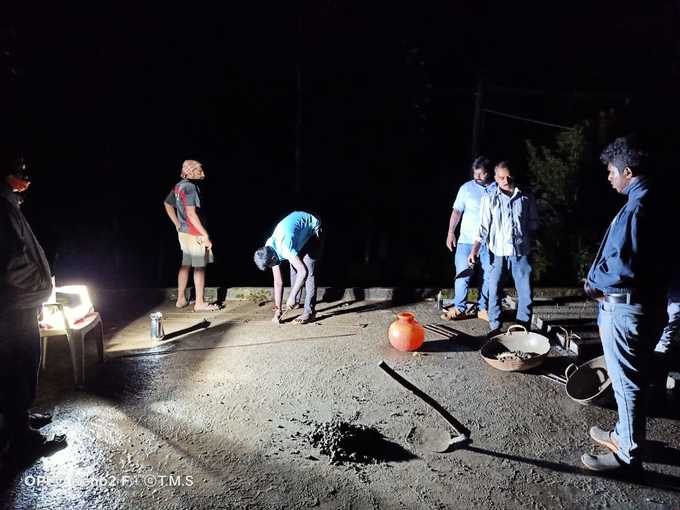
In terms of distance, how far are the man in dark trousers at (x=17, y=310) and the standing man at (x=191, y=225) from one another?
11.8 feet

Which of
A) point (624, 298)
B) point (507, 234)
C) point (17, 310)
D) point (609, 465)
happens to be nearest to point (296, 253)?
point (507, 234)

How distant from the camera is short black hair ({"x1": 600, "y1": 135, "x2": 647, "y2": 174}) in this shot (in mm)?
3865

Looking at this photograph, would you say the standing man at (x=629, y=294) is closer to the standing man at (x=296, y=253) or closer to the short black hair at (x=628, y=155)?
the short black hair at (x=628, y=155)

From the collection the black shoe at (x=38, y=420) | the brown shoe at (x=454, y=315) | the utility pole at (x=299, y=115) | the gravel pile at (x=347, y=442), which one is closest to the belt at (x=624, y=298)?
the gravel pile at (x=347, y=442)

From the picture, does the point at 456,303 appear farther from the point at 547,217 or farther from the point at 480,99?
the point at 480,99

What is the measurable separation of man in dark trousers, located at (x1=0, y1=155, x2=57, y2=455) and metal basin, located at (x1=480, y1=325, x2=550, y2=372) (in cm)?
460

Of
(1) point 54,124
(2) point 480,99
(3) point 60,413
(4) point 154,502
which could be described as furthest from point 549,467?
(1) point 54,124

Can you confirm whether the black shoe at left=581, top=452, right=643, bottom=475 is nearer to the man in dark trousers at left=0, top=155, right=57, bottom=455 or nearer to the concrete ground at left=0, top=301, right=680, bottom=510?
the concrete ground at left=0, top=301, right=680, bottom=510

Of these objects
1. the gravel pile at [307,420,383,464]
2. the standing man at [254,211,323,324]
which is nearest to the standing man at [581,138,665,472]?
the gravel pile at [307,420,383,464]

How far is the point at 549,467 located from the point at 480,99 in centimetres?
894

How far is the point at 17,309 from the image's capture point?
409cm

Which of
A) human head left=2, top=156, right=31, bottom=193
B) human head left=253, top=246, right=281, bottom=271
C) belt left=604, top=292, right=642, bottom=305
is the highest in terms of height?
human head left=2, top=156, right=31, bottom=193

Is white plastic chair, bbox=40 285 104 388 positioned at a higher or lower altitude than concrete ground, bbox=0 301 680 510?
higher

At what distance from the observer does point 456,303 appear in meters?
8.12
